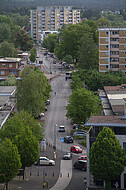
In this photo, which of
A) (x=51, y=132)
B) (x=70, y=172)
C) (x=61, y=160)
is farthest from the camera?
(x=51, y=132)

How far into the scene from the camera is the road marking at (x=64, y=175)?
39406 millimetres

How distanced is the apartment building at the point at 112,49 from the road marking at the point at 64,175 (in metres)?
45.2

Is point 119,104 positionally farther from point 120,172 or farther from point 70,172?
point 120,172

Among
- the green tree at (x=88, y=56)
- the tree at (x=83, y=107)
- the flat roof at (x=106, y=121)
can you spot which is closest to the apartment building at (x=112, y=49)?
the green tree at (x=88, y=56)

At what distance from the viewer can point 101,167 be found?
35.4m

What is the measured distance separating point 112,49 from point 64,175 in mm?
49955

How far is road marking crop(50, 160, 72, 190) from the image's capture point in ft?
129

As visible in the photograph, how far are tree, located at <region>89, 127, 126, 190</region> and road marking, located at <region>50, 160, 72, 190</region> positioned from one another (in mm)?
4397

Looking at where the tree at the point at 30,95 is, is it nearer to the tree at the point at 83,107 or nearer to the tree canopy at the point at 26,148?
the tree at the point at 83,107

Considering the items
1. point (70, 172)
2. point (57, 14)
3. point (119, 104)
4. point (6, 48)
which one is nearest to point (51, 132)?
point (119, 104)

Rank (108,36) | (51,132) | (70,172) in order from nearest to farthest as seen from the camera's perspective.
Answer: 1. (70,172)
2. (51,132)
3. (108,36)

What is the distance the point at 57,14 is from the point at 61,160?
15752cm

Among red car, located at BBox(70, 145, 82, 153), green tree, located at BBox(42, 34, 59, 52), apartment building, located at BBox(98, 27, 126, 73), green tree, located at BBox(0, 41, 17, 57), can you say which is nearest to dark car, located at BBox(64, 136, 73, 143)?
red car, located at BBox(70, 145, 82, 153)

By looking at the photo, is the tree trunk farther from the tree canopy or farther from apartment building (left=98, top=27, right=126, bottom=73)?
apartment building (left=98, top=27, right=126, bottom=73)
